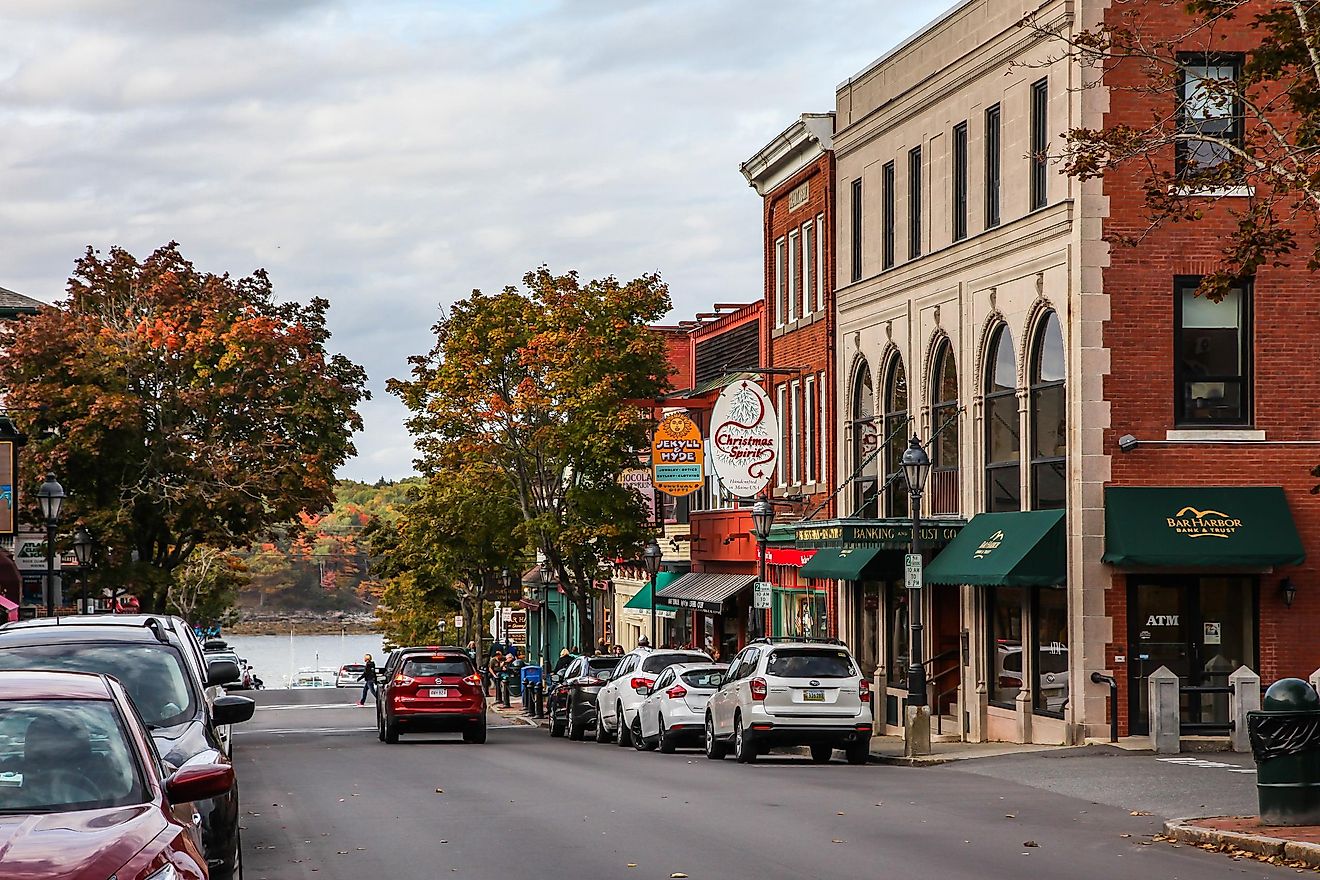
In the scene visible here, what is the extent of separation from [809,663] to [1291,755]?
10931mm

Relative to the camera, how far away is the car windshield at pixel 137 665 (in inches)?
480

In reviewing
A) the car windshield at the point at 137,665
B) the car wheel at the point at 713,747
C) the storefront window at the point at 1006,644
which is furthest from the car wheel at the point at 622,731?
the car windshield at the point at 137,665

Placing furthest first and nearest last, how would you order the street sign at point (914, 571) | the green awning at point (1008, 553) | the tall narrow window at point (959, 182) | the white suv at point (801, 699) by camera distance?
the tall narrow window at point (959, 182) → the street sign at point (914, 571) → the green awning at point (1008, 553) → the white suv at point (801, 699)

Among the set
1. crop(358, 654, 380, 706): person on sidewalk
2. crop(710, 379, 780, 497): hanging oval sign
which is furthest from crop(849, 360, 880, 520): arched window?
crop(358, 654, 380, 706): person on sidewalk

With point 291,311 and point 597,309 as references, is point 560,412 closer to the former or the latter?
point 597,309

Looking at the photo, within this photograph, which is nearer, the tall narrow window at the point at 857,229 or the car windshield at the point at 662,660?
the car windshield at the point at 662,660

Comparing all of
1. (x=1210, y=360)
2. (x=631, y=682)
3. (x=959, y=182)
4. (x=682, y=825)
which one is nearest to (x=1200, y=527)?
(x=1210, y=360)

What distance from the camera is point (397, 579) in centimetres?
9600

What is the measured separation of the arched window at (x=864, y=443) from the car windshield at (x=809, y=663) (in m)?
11.5

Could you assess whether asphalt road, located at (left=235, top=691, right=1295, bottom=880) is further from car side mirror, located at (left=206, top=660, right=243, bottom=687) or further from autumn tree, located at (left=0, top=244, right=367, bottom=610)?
autumn tree, located at (left=0, top=244, right=367, bottom=610)

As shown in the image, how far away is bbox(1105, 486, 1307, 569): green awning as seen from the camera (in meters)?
26.9

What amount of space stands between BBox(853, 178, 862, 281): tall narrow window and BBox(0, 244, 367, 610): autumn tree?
1226 cm

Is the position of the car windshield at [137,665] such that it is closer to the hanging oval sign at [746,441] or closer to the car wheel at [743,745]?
the car wheel at [743,745]

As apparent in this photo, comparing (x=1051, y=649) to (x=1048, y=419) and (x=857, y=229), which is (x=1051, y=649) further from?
(x=857, y=229)
